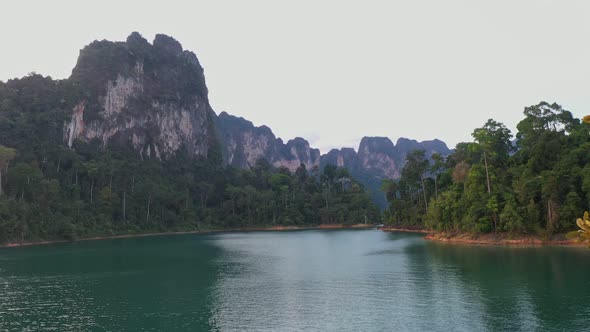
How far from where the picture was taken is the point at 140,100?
164m

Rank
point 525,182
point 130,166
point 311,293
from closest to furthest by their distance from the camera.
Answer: point 311,293 → point 525,182 → point 130,166

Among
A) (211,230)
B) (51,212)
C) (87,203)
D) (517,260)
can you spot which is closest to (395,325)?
(517,260)

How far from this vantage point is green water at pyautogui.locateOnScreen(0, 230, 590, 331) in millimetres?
26344

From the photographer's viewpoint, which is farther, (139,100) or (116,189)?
(139,100)

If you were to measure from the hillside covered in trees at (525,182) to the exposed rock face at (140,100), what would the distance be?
4333 inches

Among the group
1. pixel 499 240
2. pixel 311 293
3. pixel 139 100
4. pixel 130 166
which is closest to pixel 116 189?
pixel 130 166

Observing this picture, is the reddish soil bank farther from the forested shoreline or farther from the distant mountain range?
the distant mountain range

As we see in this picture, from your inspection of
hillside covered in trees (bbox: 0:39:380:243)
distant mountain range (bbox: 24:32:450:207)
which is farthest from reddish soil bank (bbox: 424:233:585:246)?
distant mountain range (bbox: 24:32:450:207)

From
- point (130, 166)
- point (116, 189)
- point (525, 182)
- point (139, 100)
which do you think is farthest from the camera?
point (139, 100)

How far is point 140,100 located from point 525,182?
458 feet

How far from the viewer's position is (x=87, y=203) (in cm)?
11431

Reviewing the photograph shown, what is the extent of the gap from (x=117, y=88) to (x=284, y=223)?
3007 inches

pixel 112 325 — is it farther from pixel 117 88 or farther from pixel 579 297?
pixel 117 88

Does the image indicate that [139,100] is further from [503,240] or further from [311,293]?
[311,293]
